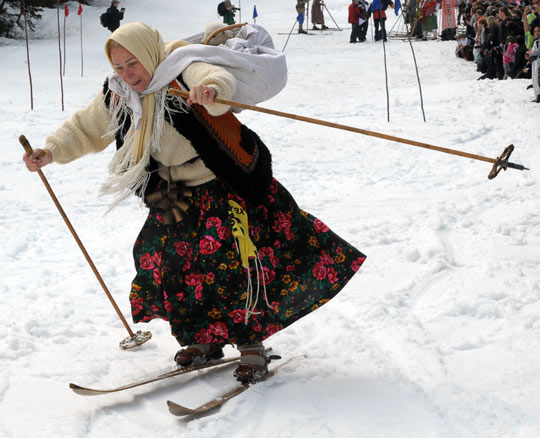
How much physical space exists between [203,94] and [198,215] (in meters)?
0.57

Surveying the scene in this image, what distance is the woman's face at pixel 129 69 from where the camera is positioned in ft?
8.60

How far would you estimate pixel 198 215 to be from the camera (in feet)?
9.33

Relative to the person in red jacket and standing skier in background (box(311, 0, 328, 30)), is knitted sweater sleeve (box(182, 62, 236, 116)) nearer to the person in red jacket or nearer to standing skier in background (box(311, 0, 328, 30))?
the person in red jacket

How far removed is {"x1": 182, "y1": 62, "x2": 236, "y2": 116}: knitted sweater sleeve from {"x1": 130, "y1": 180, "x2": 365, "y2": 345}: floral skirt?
37 centimetres

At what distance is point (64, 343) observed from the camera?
340cm

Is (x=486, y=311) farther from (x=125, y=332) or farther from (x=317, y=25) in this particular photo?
(x=317, y=25)

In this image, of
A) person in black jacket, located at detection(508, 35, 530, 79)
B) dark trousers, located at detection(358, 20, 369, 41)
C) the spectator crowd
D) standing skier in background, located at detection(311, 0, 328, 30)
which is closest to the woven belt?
the spectator crowd

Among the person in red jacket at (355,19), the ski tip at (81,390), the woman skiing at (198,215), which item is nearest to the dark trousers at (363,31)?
the person in red jacket at (355,19)

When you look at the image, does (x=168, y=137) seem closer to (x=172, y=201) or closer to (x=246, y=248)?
(x=172, y=201)

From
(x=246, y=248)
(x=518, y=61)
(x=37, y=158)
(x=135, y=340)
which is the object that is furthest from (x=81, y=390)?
(x=518, y=61)

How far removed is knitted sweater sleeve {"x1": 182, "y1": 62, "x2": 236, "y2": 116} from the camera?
253 cm

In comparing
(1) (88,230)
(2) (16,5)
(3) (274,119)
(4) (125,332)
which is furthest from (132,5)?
(4) (125,332)

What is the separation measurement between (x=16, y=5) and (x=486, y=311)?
58.3 ft

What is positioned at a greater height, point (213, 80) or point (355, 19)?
point (355, 19)
